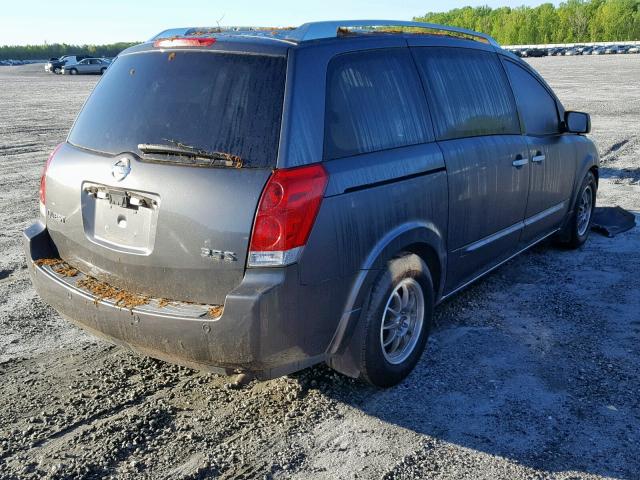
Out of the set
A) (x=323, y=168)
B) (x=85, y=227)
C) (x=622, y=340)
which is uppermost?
(x=323, y=168)

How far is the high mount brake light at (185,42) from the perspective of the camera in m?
3.44

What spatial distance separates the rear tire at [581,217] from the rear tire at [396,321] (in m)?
2.78

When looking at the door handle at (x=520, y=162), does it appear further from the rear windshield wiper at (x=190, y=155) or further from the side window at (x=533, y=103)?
the rear windshield wiper at (x=190, y=155)

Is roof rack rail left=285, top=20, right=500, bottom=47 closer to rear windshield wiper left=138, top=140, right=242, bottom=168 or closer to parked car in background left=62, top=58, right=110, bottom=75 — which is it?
rear windshield wiper left=138, top=140, right=242, bottom=168

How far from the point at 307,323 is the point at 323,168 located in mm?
744

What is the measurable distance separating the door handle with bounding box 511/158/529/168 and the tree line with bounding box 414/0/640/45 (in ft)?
427

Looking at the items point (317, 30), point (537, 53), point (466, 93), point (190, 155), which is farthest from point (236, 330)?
point (537, 53)

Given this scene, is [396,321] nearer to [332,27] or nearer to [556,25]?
[332,27]

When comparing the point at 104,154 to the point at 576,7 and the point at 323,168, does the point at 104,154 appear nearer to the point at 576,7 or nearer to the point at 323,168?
the point at 323,168

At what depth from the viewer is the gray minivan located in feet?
10.2

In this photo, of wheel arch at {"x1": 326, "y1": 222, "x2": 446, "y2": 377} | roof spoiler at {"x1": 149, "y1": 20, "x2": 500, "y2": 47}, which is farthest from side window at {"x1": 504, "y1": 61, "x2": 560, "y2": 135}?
wheel arch at {"x1": 326, "y1": 222, "x2": 446, "y2": 377}

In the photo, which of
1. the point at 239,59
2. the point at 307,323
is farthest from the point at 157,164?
the point at 307,323

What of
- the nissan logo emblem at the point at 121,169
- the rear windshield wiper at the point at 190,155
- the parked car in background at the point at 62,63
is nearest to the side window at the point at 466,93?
the rear windshield wiper at the point at 190,155

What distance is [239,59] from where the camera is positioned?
10.9ft
